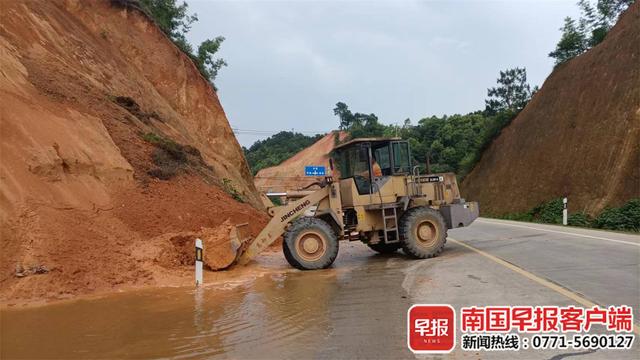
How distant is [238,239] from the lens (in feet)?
35.1

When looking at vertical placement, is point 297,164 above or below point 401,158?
above

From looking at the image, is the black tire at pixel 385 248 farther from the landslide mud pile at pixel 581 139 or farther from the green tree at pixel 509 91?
the green tree at pixel 509 91

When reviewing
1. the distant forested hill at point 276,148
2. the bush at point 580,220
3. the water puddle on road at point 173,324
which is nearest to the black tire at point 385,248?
the water puddle on road at point 173,324

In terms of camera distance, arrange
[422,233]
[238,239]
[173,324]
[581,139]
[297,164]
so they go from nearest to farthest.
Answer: [173,324]
[238,239]
[422,233]
[581,139]
[297,164]

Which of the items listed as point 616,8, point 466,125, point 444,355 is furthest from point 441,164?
point 444,355

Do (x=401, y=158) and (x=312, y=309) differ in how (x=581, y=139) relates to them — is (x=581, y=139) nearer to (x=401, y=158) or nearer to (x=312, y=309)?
(x=401, y=158)

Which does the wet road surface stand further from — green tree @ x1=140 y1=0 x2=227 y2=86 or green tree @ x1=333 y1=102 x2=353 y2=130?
green tree @ x1=333 y1=102 x2=353 y2=130

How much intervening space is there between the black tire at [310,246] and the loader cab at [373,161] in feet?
4.98

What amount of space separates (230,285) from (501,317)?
5.28m

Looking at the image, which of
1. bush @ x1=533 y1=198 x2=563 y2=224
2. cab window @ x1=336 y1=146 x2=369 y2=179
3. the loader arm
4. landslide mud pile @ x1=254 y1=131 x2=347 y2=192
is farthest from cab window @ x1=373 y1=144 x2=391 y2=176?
landslide mud pile @ x1=254 y1=131 x2=347 y2=192

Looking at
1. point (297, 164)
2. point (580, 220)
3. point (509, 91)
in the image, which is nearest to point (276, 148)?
point (297, 164)

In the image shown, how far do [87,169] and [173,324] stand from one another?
6.40m

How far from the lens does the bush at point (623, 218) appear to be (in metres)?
20.8

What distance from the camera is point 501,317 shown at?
17.7 feet
